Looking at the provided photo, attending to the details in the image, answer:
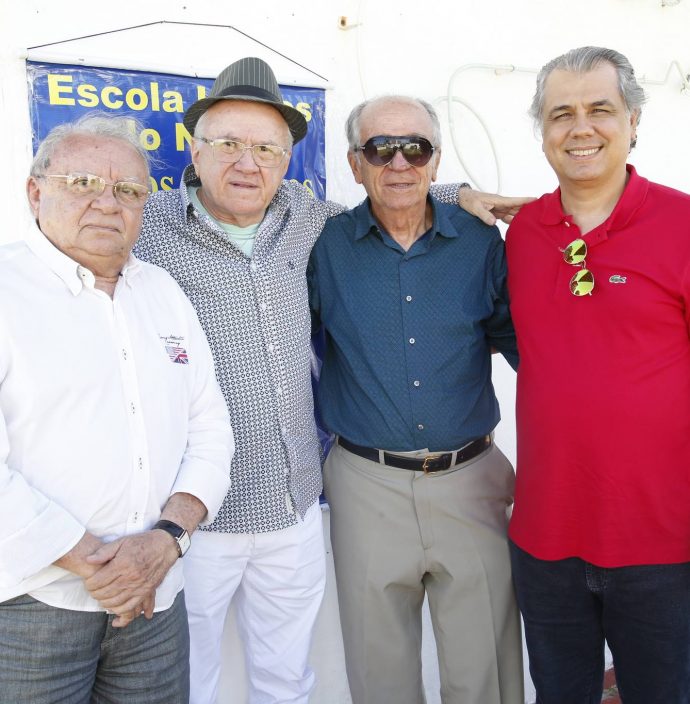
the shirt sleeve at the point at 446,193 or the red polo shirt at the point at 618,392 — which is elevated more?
the shirt sleeve at the point at 446,193

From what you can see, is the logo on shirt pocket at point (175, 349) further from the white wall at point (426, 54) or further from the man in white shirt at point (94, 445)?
the white wall at point (426, 54)

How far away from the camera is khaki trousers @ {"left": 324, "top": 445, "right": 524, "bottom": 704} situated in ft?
7.89

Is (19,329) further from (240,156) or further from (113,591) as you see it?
(240,156)

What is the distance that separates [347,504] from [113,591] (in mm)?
997

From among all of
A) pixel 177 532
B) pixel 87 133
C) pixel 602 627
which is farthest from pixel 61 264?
pixel 602 627

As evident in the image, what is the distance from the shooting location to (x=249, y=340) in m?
2.19

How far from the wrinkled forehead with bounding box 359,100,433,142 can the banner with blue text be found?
284 mm

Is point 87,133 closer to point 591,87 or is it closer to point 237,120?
point 237,120

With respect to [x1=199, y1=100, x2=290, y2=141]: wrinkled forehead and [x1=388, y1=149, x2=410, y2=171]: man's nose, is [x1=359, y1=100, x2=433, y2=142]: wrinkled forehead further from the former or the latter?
[x1=199, y1=100, x2=290, y2=141]: wrinkled forehead

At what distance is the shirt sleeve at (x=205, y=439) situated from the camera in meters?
1.87

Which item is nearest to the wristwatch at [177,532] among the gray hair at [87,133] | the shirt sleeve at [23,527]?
the shirt sleeve at [23,527]

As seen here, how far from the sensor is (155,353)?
1.82 metres

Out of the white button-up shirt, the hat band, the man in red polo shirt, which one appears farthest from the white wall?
the man in red polo shirt

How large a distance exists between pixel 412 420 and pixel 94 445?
104cm
